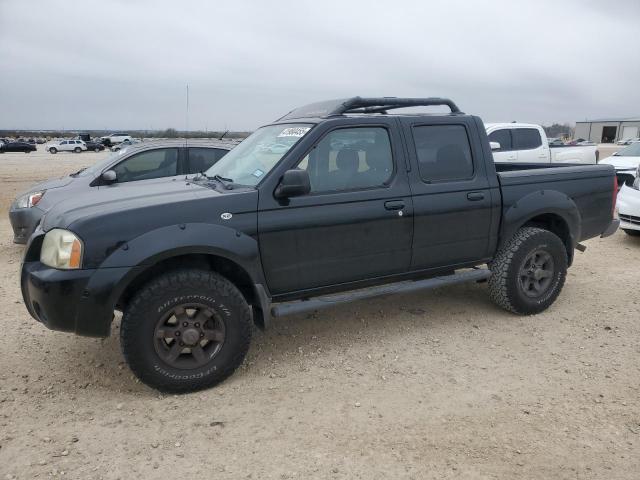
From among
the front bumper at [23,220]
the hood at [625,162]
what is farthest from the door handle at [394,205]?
the hood at [625,162]

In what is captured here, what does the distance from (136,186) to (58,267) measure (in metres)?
1.31

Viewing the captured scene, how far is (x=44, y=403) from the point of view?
354 cm

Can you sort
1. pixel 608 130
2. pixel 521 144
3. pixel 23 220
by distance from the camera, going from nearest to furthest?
1. pixel 23 220
2. pixel 521 144
3. pixel 608 130

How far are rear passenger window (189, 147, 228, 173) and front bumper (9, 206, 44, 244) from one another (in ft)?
6.98

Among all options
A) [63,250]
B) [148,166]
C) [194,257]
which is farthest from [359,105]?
[148,166]

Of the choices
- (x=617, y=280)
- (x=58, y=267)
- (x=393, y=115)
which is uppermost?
(x=393, y=115)

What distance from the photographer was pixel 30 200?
7.25 m

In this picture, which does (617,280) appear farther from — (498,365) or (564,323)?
(498,365)

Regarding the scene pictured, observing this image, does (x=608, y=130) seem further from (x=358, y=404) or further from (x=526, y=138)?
(x=358, y=404)

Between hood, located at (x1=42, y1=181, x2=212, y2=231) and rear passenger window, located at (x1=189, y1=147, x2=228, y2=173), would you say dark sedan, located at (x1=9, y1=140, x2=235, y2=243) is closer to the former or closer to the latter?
rear passenger window, located at (x1=189, y1=147, x2=228, y2=173)

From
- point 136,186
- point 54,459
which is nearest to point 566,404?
point 54,459

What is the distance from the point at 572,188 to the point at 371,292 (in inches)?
94.7

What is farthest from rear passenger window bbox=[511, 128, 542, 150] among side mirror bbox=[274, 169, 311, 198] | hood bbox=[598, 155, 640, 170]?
side mirror bbox=[274, 169, 311, 198]

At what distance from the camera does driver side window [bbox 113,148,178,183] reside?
7.60m
